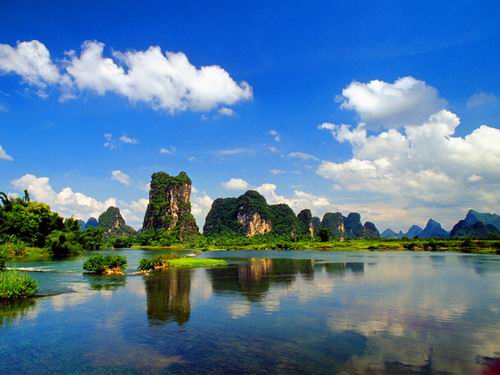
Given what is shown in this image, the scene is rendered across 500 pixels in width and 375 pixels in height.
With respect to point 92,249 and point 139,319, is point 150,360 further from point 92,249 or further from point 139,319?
point 92,249

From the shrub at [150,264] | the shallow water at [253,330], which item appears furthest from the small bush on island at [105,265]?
the shallow water at [253,330]

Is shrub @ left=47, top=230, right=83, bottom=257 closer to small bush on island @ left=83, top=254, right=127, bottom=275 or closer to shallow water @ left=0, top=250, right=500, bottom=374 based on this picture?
small bush on island @ left=83, top=254, right=127, bottom=275

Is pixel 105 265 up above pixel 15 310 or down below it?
above

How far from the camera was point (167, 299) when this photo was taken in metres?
27.5

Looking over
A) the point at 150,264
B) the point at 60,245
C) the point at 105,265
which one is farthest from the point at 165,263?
the point at 60,245

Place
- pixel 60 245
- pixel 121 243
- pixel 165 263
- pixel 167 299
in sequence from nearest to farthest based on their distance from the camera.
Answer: pixel 167 299 < pixel 165 263 < pixel 60 245 < pixel 121 243

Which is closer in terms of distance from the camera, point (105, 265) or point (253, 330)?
point (253, 330)

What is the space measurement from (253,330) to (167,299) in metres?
10.5

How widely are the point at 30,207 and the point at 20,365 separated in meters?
90.0

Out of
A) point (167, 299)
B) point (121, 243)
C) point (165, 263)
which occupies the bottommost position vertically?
point (167, 299)

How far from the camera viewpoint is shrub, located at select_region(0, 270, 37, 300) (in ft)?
83.5

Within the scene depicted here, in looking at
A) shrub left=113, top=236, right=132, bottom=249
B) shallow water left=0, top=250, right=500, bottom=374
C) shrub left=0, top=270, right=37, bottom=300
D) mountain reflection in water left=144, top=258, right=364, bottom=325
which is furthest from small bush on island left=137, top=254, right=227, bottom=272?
shrub left=113, top=236, right=132, bottom=249

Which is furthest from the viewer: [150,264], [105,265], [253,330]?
[150,264]

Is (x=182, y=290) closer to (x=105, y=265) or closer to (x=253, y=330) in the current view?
(x=253, y=330)
